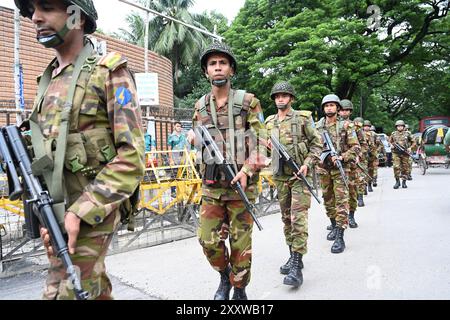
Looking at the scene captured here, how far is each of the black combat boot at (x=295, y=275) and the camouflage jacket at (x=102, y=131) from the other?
2221 mm

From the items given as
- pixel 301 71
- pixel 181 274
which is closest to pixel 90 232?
pixel 181 274

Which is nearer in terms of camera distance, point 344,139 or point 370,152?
point 344,139

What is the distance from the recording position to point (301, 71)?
571 inches

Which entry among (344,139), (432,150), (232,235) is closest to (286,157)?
(232,235)

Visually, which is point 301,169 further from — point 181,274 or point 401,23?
point 401,23

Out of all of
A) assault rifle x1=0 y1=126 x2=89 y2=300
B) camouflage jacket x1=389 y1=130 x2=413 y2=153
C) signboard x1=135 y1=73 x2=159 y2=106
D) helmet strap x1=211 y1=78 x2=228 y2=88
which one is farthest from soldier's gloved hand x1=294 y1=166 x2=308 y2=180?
camouflage jacket x1=389 y1=130 x2=413 y2=153

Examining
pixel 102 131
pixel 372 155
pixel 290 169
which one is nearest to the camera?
pixel 102 131

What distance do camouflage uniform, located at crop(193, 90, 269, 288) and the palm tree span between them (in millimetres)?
24035

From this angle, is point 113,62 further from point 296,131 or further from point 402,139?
point 402,139

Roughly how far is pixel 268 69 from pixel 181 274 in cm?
1261

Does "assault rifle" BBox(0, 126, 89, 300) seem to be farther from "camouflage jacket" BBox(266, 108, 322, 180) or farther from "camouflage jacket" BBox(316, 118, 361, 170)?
"camouflage jacket" BBox(316, 118, 361, 170)

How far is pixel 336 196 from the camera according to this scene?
5086 mm

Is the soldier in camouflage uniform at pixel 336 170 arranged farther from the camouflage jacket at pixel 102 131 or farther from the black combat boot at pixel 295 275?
the camouflage jacket at pixel 102 131

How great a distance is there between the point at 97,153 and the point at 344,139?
450 centimetres
